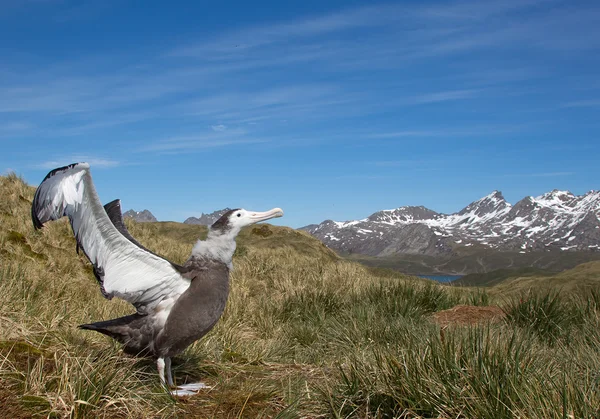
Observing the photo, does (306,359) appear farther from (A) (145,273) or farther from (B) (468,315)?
(B) (468,315)

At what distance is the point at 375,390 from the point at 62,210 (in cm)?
275

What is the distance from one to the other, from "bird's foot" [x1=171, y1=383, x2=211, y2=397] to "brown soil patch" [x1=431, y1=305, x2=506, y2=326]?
4.06 metres

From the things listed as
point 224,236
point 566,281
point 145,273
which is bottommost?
point 566,281

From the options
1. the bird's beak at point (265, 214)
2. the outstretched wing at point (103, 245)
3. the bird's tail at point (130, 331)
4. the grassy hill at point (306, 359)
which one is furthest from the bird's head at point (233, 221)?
the grassy hill at point (306, 359)

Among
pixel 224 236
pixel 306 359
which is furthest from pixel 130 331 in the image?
pixel 306 359

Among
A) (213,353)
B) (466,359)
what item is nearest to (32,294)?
(213,353)

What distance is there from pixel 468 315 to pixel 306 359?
9.60 feet

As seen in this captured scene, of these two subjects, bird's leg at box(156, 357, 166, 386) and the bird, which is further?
bird's leg at box(156, 357, 166, 386)

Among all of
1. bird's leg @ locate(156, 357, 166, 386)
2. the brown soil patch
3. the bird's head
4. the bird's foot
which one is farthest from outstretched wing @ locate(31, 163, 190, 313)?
the brown soil patch

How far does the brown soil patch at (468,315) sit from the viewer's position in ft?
25.8

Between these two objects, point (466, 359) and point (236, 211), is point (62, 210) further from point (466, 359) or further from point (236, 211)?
point (466, 359)

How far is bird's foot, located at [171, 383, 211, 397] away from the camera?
14.6ft

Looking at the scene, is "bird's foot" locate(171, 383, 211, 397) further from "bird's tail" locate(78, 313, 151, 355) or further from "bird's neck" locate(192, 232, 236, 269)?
"bird's neck" locate(192, 232, 236, 269)

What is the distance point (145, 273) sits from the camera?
4.62 m
